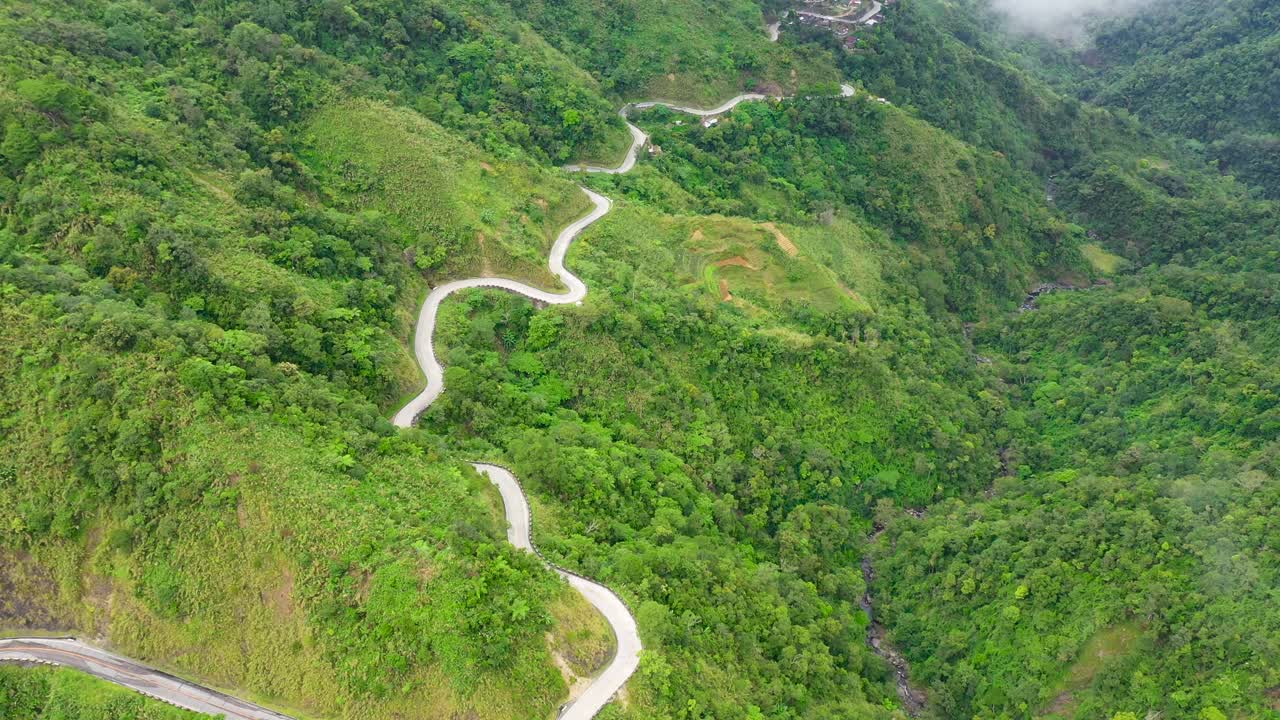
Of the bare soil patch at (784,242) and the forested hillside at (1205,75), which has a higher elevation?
the forested hillside at (1205,75)

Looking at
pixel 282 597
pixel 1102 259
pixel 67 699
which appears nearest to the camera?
pixel 67 699

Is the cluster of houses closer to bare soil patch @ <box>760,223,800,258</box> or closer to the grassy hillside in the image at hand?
bare soil patch @ <box>760,223,800,258</box>

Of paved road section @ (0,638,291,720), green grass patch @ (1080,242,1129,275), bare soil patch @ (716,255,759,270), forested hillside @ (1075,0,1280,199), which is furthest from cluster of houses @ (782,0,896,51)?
paved road section @ (0,638,291,720)

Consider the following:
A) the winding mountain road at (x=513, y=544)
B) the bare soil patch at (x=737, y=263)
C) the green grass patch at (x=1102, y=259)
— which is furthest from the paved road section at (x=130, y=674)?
the green grass patch at (x=1102, y=259)

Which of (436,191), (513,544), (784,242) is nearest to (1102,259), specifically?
(784,242)

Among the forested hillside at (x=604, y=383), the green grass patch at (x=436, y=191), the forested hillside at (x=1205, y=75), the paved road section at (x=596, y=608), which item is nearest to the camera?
the paved road section at (x=596, y=608)

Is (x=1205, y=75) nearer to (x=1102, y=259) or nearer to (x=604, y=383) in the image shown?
(x=1102, y=259)

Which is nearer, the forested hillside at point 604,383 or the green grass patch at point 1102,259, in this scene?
the forested hillside at point 604,383

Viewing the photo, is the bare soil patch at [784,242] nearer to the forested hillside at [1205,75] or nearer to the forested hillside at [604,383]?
the forested hillside at [604,383]
